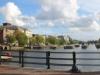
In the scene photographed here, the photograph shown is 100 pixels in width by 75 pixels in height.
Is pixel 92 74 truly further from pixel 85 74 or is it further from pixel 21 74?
pixel 21 74

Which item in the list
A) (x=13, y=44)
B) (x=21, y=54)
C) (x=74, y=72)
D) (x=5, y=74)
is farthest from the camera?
(x=13, y=44)

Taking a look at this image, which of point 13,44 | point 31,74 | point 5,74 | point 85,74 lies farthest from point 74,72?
point 13,44

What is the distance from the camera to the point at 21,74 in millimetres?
20594

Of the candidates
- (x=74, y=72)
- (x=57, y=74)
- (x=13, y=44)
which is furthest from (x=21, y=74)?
(x=13, y=44)

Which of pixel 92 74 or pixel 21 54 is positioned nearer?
pixel 92 74

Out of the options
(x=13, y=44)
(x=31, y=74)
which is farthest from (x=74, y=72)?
(x=13, y=44)

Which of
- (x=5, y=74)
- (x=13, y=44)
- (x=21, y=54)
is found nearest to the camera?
(x=5, y=74)

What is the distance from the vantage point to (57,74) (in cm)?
2078

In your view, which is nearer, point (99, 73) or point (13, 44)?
point (99, 73)

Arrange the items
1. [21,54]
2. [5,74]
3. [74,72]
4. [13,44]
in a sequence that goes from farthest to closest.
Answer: [13,44] → [21,54] → [74,72] → [5,74]

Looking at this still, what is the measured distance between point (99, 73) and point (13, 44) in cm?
17798

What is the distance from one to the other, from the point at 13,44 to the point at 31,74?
17798 cm

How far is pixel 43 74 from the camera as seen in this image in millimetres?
20625

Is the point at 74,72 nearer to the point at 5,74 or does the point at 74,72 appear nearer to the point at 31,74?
the point at 31,74
